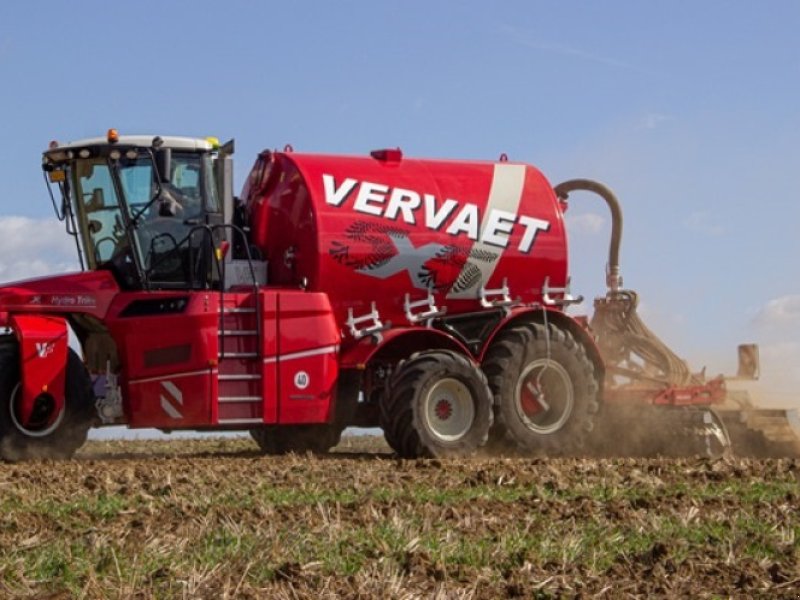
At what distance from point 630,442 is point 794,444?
71.6 inches

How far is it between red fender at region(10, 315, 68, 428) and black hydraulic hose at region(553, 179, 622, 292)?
5.97m

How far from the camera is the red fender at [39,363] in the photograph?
11.7 metres

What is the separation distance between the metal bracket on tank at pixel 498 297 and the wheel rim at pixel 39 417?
4050 mm

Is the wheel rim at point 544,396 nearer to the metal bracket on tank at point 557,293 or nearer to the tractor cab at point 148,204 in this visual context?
the metal bracket on tank at point 557,293

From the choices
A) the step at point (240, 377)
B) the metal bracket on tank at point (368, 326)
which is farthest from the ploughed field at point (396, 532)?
the metal bracket on tank at point (368, 326)

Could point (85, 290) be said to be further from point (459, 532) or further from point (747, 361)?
point (747, 361)

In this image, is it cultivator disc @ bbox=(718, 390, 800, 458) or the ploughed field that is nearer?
the ploughed field

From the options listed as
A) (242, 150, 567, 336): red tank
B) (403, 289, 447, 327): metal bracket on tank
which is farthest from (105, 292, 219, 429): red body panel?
(403, 289, 447, 327): metal bracket on tank

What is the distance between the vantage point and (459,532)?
721 centimetres

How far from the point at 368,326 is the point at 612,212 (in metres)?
3.97

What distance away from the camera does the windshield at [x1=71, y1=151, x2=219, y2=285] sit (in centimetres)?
1252

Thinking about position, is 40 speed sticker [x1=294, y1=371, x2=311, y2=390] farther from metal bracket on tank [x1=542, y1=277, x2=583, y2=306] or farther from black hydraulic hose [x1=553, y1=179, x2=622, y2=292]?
black hydraulic hose [x1=553, y1=179, x2=622, y2=292]

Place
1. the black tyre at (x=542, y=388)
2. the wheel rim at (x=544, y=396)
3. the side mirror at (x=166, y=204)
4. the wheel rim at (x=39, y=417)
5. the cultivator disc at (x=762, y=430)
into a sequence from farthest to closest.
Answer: the cultivator disc at (x=762, y=430), the wheel rim at (x=544, y=396), the black tyre at (x=542, y=388), the side mirror at (x=166, y=204), the wheel rim at (x=39, y=417)

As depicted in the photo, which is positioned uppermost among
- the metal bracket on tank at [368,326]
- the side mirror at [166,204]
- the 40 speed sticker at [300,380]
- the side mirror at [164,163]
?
the side mirror at [164,163]
